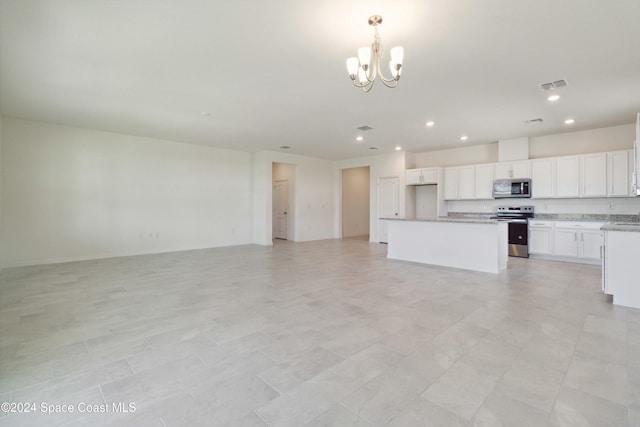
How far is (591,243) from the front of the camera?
612 cm

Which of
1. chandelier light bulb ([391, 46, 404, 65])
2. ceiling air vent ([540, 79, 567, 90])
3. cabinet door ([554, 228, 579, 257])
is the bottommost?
cabinet door ([554, 228, 579, 257])

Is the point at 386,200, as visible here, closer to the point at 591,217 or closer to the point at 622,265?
the point at 591,217

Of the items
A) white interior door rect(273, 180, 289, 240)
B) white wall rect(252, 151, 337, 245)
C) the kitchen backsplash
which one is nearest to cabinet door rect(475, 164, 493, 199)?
the kitchen backsplash

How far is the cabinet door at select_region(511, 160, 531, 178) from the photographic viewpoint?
6.92 metres

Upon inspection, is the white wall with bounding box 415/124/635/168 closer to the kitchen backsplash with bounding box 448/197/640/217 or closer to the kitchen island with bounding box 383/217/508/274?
the kitchen backsplash with bounding box 448/197/640/217

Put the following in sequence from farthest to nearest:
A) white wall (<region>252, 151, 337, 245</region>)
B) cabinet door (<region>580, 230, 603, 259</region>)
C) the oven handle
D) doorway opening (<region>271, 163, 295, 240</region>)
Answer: doorway opening (<region>271, 163, 295, 240</region>)
white wall (<region>252, 151, 337, 245</region>)
the oven handle
cabinet door (<region>580, 230, 603, 259</region>)

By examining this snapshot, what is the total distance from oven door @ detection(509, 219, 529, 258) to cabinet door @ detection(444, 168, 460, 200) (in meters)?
1.59

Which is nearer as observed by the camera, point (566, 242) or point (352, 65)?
point (352, 65)

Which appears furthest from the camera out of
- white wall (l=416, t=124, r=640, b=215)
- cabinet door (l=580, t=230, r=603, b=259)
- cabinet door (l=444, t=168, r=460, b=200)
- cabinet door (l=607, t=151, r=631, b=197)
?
cabinet door (l=444, t=168, r=460, b=200)

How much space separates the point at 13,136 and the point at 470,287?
873 cm

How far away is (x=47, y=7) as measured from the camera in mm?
2578

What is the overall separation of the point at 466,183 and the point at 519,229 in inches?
66.4

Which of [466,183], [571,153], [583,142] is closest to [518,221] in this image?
[466,183]

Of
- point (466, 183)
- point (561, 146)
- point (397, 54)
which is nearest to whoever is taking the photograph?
point (397, 54)
